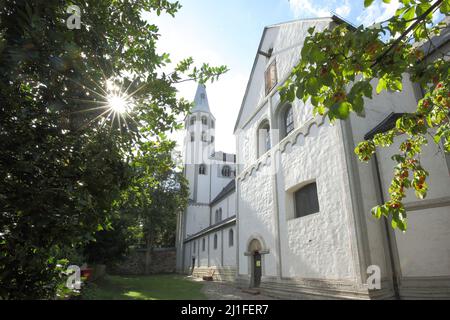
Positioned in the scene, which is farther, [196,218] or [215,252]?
[196,218]

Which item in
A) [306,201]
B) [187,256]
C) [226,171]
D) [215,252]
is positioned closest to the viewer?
[306,201]

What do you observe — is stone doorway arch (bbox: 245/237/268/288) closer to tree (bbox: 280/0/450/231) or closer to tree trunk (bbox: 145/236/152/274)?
tree (bbox: 280/0/450/231)

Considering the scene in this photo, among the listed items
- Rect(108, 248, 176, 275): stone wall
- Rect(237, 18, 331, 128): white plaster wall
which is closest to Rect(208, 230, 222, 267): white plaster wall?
Rect(237, 18, 331, 128): white plaster wall

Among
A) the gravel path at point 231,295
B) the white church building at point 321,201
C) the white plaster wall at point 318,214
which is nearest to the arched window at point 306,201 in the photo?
the white church building at point 321,201

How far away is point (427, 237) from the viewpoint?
25.7 feet

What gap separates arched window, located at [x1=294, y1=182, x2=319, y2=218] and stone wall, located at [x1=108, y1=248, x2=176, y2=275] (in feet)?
86.7

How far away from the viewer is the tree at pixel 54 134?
262cm

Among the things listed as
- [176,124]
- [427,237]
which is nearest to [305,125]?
[427,237]

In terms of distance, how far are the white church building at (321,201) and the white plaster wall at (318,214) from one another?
4cm

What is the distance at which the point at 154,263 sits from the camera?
35.6 meters

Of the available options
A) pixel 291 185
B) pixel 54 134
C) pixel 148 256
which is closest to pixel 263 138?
pixel 291 185

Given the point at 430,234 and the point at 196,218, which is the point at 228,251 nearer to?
the point at 430,234

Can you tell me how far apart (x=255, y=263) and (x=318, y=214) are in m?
5.90
